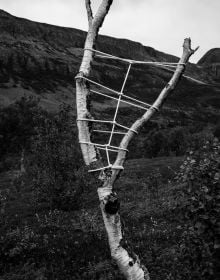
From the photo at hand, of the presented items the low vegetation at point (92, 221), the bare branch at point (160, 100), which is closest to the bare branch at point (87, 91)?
the bare branch at point (160, 100)

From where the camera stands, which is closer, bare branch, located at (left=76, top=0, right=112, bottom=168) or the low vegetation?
bare branch, located at (left=76, top=0, right=112, bottom=168)

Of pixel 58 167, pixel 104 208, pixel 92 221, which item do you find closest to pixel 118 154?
pixel 104 208

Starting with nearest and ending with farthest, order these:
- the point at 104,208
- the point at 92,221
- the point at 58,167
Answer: the point at 104,208, the point at 92,221, the point at 58,167

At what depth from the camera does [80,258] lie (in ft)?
36.0

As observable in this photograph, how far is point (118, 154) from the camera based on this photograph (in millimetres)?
6090

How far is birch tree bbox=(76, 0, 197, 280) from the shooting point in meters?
5.93

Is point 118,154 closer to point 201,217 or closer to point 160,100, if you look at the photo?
point 160,100

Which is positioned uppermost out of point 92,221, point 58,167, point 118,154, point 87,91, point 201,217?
point 87,91

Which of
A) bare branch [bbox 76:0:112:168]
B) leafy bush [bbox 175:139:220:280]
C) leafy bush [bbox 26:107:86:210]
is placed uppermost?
bare branch [bbox 76:0:112:168]

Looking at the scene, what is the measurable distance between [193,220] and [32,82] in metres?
148

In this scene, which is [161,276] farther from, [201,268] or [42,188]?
[42,188]

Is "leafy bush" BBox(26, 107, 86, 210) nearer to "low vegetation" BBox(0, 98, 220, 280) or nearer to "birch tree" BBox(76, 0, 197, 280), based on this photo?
"low vegetation" BBox(0, 98, 220, 280)

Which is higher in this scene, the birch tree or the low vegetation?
the birch tree

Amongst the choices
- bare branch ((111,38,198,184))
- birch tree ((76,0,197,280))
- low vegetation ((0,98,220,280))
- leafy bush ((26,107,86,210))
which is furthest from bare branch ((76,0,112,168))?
leafy bush ((26,107,86,210))
